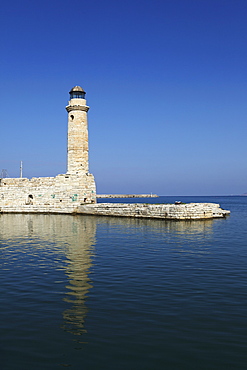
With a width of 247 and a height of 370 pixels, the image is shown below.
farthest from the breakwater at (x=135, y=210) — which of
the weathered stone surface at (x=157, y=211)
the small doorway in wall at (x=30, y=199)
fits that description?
the small doorway in wall at (x=30, y=199)

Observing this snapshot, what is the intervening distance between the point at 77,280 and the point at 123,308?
7.46 ft

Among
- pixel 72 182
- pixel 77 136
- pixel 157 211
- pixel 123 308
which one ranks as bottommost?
pixel 123 308

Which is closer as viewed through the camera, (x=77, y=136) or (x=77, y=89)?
(x=77, y=136)

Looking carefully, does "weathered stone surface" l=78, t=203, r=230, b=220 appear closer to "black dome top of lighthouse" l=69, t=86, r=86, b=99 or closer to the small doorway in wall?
the small doorway in wall

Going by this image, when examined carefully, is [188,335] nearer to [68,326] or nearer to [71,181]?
[68,326]

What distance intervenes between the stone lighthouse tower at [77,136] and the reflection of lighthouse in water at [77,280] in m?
14.4

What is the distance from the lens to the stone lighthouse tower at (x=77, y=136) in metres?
28.5

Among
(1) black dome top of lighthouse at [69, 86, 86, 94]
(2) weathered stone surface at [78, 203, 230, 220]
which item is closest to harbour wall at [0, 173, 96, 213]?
(2) weathered stone surface at [78, 203, 230, 220]

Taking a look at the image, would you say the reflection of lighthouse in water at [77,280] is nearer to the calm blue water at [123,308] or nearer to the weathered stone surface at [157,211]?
the calm blue water at [123,308]

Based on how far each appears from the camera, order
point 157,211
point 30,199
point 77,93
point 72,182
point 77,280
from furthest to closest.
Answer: point 30,199
point 77,93
point 72,182
point 157,211
point 77,280

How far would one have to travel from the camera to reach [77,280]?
799cm

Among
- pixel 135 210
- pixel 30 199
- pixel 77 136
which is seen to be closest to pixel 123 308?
pixel 135 210

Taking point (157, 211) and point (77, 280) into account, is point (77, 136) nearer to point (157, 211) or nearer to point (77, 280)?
point (157, 211)

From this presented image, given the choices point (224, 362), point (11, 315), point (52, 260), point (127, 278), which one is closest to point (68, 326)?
point (11, 315)
